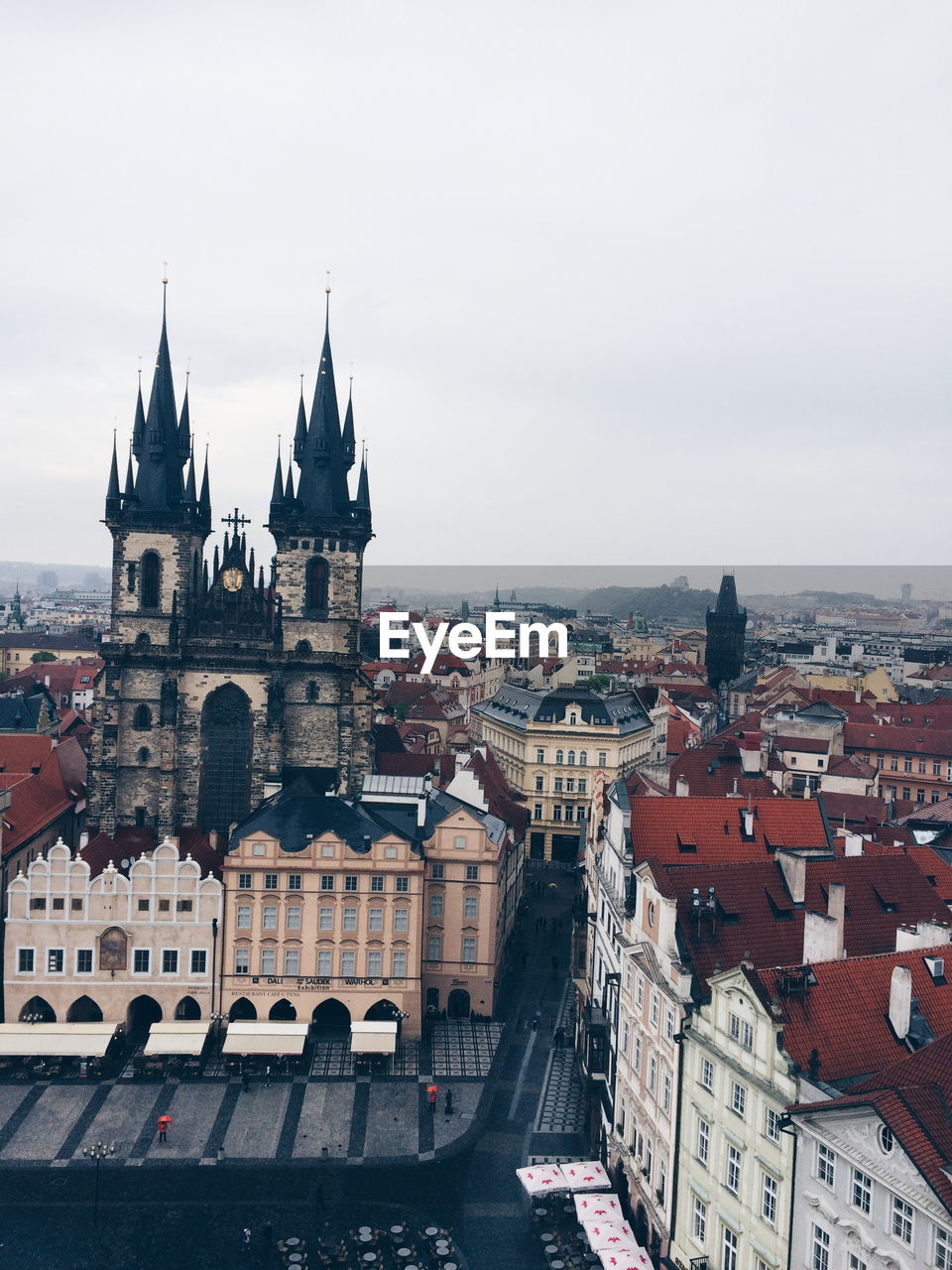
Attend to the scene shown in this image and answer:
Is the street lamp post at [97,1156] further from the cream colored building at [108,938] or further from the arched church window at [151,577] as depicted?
the arched church window at [151,577]

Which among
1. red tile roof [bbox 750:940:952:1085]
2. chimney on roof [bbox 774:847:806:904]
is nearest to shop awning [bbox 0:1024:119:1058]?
chimney on roof [bbox 774:847:806:904]

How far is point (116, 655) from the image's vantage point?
8231cm

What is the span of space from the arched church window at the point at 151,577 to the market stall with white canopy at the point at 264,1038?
34.0 m

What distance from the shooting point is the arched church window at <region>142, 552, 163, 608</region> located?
8388cm

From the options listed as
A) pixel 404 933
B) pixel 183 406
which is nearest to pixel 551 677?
pixel 183 406

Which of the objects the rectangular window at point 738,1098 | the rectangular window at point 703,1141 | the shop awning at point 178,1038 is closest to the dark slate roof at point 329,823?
the shop awning at point 178,1038

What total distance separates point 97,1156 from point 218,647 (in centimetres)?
4107

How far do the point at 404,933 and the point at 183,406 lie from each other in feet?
151

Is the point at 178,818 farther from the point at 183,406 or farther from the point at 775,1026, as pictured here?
the point at 775,1026

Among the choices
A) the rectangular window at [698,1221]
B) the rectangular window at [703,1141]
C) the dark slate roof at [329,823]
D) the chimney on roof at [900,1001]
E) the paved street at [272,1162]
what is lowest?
the paved street at [272,1162]

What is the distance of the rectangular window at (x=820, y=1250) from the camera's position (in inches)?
1309

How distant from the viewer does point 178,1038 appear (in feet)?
200

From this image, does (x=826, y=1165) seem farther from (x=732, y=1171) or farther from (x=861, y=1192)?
(x=732, y=1171)

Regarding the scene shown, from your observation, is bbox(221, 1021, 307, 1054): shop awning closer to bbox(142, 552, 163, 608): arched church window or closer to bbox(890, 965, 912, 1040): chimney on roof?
bbox(142, 552, 163, 608): arched church window
